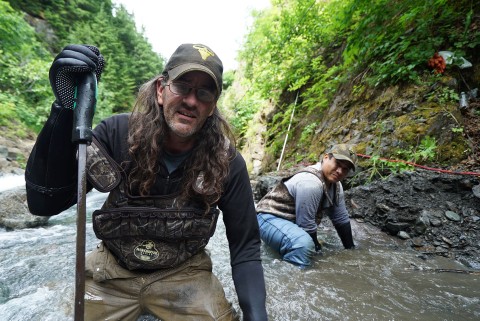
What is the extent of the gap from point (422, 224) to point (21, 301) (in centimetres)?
470

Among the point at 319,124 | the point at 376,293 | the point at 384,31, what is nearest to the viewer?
the point at 376,293

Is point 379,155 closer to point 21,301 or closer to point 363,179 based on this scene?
point 363,179

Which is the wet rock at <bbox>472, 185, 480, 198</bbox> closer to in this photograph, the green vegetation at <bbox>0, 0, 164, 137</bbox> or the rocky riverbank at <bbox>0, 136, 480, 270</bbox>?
the rocky riverbank at <bbox>0, 136, 480, 270</bbox>

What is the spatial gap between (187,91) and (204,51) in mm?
293

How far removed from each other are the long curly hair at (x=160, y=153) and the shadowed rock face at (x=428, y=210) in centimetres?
320

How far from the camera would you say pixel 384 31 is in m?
5.73

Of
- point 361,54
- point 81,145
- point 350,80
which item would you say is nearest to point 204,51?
point 81,145

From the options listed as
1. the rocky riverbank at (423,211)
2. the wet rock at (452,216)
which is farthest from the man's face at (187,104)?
the wet rock at (452,216)

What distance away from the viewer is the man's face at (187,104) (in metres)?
1.72

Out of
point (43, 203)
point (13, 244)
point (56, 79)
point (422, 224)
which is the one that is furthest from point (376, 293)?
point (13, 244)

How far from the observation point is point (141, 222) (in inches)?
68.2

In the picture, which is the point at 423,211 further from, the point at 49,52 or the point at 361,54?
the point at 49,52

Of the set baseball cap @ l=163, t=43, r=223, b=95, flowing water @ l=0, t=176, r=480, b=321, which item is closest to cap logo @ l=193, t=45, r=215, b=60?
baseball cap @ l=163, t=43, r=223, b=95

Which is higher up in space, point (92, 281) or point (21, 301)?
point (92, 281)
